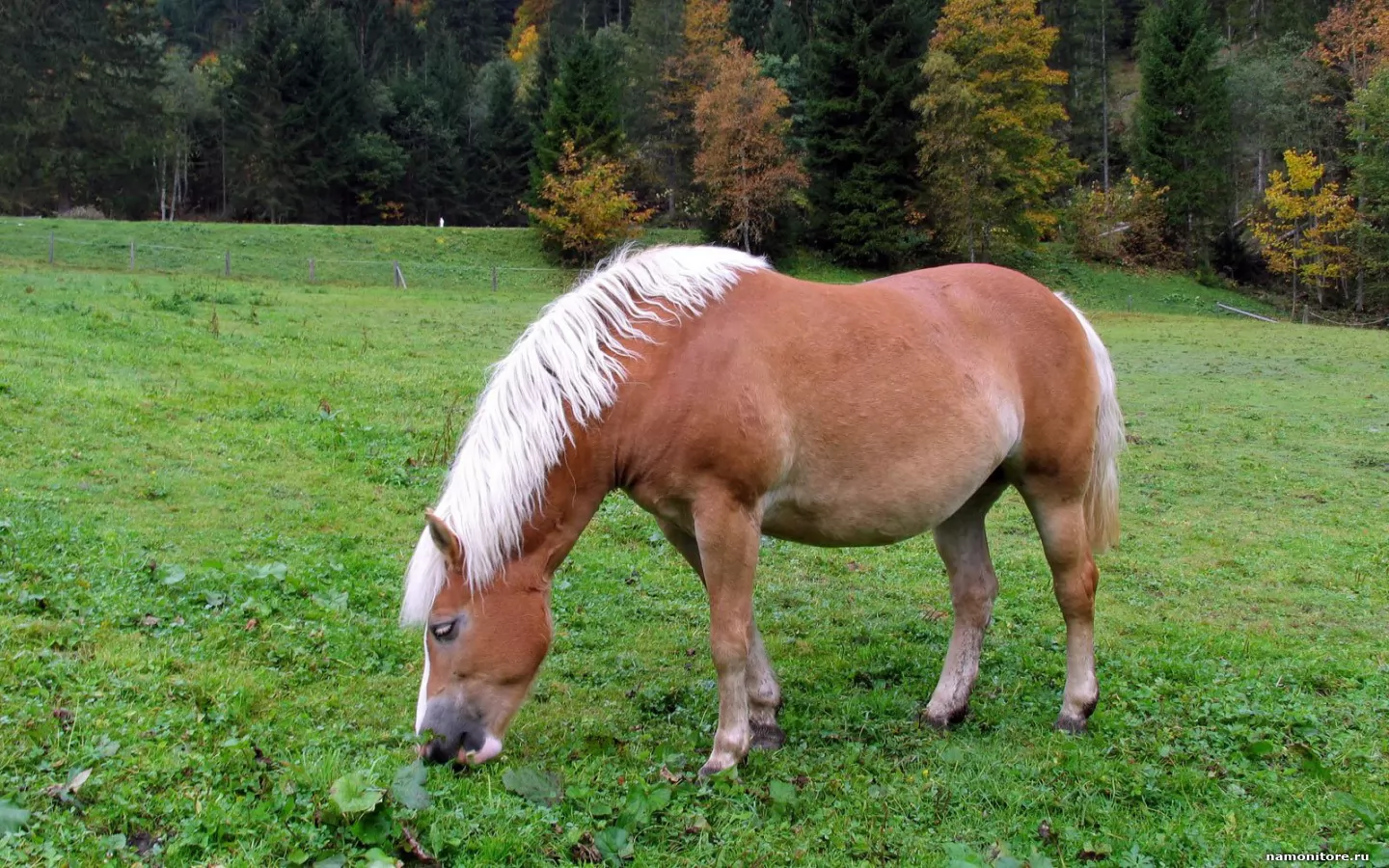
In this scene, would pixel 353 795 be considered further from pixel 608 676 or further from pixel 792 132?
pixel 792 132

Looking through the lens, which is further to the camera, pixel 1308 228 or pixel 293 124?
pixel 293 124

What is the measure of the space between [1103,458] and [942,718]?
165 centimetres

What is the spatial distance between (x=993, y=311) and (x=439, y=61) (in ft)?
216

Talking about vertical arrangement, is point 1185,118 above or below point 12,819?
above

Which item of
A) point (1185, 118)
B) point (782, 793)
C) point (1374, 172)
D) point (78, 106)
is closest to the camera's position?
point (782, 793)

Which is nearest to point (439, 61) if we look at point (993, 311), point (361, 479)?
point (361, 479)

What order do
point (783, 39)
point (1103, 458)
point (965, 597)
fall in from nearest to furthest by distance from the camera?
point (965, 597) → point (1103, 458) → point (783, 39)

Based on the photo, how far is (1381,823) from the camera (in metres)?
3.52

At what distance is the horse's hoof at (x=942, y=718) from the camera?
4594 mm

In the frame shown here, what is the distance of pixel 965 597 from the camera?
16.1ft

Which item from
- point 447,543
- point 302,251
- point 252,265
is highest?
point 302,251

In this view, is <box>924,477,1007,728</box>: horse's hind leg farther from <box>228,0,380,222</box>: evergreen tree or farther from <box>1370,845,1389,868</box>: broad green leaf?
<box>228,0,380,222</box>: evergreen tree

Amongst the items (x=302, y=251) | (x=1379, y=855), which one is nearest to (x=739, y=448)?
(x=1379, y=855)

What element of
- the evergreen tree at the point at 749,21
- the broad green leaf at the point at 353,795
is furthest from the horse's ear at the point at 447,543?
the evergreen tree at the point at 749,21
